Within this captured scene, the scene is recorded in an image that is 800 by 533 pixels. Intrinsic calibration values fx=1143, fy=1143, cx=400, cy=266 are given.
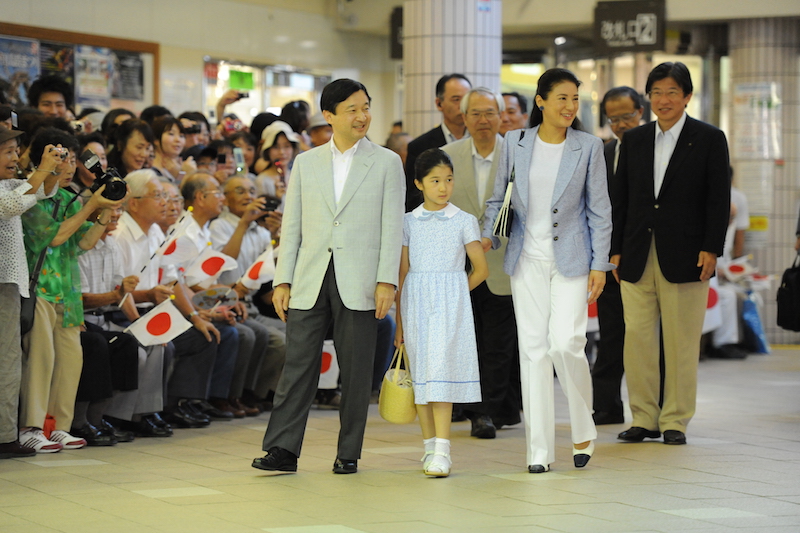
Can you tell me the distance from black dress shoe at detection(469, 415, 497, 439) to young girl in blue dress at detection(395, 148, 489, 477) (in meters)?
1.03

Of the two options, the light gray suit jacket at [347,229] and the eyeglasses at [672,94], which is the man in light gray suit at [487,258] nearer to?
the eyeglasses at [672,94]

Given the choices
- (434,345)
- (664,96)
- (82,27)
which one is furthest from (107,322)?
(82,27)

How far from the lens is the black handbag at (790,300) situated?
7012mm

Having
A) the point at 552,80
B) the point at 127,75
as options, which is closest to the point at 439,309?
the point at 552,80

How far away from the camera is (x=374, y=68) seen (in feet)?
48.2

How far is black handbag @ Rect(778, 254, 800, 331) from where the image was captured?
23.0ft

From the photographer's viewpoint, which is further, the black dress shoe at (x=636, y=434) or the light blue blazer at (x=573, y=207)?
the black dress shoe at (x=636, y=434)

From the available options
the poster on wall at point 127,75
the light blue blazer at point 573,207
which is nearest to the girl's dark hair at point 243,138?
the poster on wall at point 127,75

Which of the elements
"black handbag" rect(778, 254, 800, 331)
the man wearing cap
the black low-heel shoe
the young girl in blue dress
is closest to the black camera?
the man wearing cap

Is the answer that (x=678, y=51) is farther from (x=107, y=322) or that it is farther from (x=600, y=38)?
(x=107, y=322)

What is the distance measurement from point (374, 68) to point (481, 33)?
5096 millimetres

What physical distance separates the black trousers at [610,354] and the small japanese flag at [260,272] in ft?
6.50

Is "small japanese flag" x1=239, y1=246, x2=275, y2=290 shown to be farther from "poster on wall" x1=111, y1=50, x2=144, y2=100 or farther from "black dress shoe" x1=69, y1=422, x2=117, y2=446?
"poster on wall" x1=111, y1=50, x2=144, y2=100

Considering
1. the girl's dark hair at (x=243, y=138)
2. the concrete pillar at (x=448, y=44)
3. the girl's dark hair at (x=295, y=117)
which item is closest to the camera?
the girl's dark hair at (x=243, y=138)
